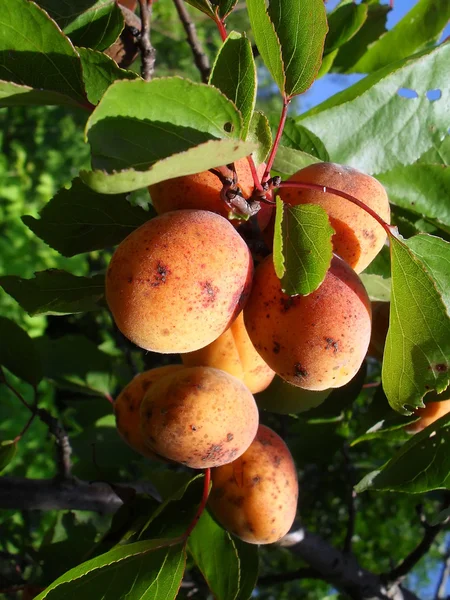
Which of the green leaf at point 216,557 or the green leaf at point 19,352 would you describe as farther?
the green leaf at point 19,352

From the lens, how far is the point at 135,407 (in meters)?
0.86

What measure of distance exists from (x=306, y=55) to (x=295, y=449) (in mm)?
895

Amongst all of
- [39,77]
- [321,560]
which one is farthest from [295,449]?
[39,77]

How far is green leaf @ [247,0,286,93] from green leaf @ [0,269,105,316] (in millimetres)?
365

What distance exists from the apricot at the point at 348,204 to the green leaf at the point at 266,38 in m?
0.12

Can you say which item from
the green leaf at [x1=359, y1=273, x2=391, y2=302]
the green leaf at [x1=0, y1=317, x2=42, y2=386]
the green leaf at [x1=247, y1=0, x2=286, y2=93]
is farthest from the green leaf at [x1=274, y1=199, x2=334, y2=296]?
the green leaf at [x1=0, y1=317, x2=42, y2=386]

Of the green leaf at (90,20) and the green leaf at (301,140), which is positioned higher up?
the green leaf at (90,20)

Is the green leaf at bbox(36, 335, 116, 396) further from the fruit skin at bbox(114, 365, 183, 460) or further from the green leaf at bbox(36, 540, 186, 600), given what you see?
the green leaf at bbox(36, 540, 186, 600)

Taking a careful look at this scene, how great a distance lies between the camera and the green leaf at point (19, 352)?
1.11 metres

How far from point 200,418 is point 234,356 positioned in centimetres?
11

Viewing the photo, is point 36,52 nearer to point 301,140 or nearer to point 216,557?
point 301,140

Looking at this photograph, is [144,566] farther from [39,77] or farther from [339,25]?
[339,25]

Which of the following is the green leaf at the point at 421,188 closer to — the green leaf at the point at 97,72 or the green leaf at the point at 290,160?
the green leaf at the point at 290,160

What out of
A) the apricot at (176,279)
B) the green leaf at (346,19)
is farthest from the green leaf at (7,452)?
the green leaf at (346,19)
